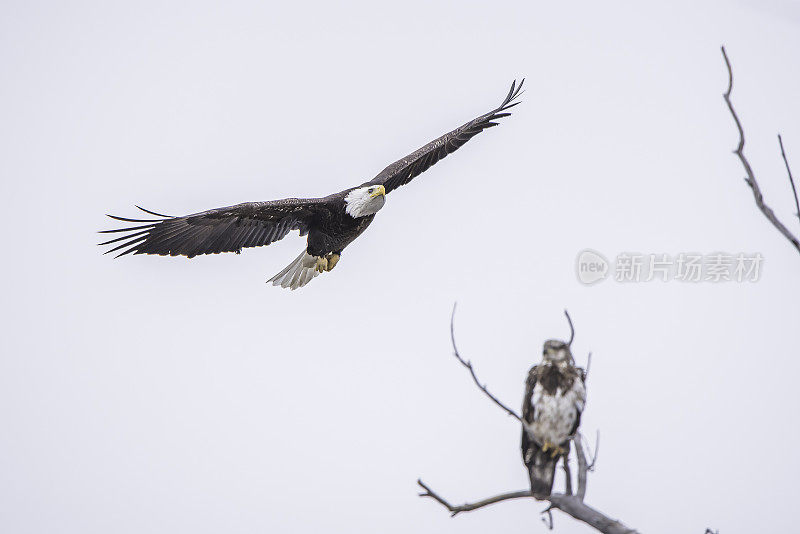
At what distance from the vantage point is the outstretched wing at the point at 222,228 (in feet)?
25.6

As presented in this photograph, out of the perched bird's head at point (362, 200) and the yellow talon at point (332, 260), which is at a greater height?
the perched bird's head at point (362, 200)

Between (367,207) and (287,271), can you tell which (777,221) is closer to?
(367,207)

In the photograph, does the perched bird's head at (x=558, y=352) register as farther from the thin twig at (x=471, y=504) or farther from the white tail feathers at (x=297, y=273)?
the white tail feathers at (x=297, y=273)

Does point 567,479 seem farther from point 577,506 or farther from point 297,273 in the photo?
point 297,273

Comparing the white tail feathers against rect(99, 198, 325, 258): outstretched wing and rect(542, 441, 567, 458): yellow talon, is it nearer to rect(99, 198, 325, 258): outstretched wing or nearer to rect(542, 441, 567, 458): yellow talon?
rect(99, 198, 325, 258): outstretched wing

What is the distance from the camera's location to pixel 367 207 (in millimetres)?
8305

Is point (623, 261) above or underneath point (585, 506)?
above

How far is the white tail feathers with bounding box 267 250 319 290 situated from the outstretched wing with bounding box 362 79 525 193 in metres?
1.02

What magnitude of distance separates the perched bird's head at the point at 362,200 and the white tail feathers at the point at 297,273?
0.91 m

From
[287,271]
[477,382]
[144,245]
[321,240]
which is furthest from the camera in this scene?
[287,271]

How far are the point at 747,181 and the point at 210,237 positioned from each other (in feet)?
19.4

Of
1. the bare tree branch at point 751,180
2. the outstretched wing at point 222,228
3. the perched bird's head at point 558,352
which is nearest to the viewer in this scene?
the bare tree branch at point 751,180

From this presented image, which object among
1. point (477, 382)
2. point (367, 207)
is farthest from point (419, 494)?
point (367, 207)

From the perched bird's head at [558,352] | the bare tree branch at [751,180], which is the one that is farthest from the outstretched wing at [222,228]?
the bare tree branch at [751,180]
